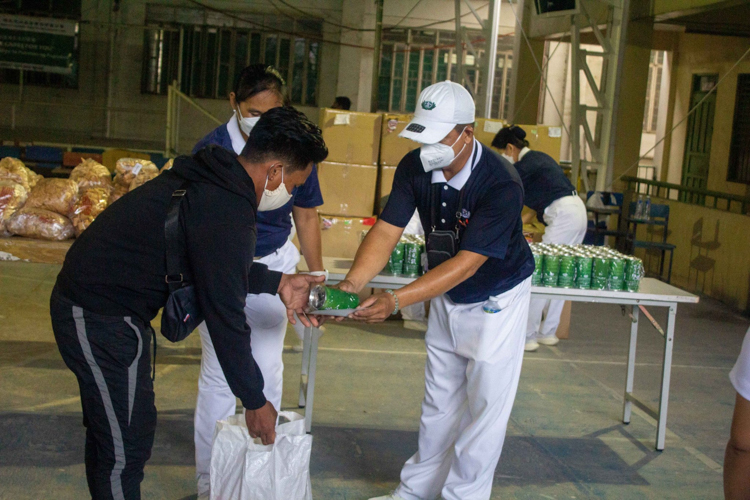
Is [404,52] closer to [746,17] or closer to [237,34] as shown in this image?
[237,34]

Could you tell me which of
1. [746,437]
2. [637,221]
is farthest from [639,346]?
[746,437]

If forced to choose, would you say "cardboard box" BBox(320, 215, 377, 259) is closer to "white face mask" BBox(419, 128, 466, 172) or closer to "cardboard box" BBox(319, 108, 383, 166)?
"cardboard box" BBox(319, 108, 383, 166)

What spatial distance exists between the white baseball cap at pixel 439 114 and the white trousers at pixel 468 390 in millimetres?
628

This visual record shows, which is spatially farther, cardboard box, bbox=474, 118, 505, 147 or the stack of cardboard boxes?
cardboard box, bbox=474, 118, 505, 147

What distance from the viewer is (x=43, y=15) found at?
46.0ft

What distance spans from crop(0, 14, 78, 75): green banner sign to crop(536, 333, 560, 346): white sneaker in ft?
37.3

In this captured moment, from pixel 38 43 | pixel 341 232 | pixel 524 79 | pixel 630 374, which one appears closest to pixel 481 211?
pixel 630 374

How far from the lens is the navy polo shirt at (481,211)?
2531 millimetres

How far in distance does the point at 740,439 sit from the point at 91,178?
459 cm

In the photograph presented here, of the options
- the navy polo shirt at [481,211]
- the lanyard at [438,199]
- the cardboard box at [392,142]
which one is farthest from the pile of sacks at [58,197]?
the lanyard at [438,199]

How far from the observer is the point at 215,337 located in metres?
1.91

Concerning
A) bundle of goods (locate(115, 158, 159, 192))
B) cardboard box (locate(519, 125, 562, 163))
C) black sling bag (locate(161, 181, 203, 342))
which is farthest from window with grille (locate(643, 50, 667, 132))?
black sling bag (locate(161, 181, 203, 342))

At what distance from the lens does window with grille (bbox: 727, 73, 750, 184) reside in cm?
1041

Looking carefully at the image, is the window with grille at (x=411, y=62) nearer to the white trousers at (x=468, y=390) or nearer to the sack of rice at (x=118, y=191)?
the sack of rice at (x=118, y=191)
